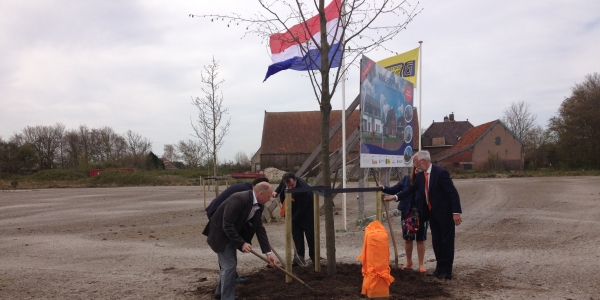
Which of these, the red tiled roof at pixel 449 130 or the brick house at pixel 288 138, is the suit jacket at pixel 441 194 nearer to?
the brick house at pixel 288 138

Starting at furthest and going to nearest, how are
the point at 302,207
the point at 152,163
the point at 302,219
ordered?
the point at 152,163 < the point at 302,219 < the point at 302,207

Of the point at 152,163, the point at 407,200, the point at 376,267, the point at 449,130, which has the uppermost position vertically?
the point at 449,130

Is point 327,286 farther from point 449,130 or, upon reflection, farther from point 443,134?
point 449,130

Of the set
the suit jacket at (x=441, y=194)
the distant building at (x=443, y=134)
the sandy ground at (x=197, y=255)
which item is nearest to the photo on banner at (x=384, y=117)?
the sandy ground at (x=197, y=255)

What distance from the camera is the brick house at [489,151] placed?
50.5 m

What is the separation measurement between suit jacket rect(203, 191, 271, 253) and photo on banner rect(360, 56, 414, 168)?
5.85m

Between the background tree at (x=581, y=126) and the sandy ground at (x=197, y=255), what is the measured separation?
36693 mm

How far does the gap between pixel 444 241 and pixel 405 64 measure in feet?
27.8

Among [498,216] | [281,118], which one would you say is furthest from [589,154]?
[498,216]

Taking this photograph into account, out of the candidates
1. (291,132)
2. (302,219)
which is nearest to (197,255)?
(302,219)

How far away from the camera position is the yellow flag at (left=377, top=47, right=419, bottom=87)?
13500 mm

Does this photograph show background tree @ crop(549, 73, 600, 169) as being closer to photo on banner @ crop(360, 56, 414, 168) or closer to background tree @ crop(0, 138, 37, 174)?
photo on banner @ crop(360, 56, 414, 168)

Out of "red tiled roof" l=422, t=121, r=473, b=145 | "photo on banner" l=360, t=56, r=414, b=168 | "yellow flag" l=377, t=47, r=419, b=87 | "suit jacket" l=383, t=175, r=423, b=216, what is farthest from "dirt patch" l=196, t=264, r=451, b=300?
"red tiled roof" l=422, t=121, r=473, b=145

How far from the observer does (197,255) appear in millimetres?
8664
